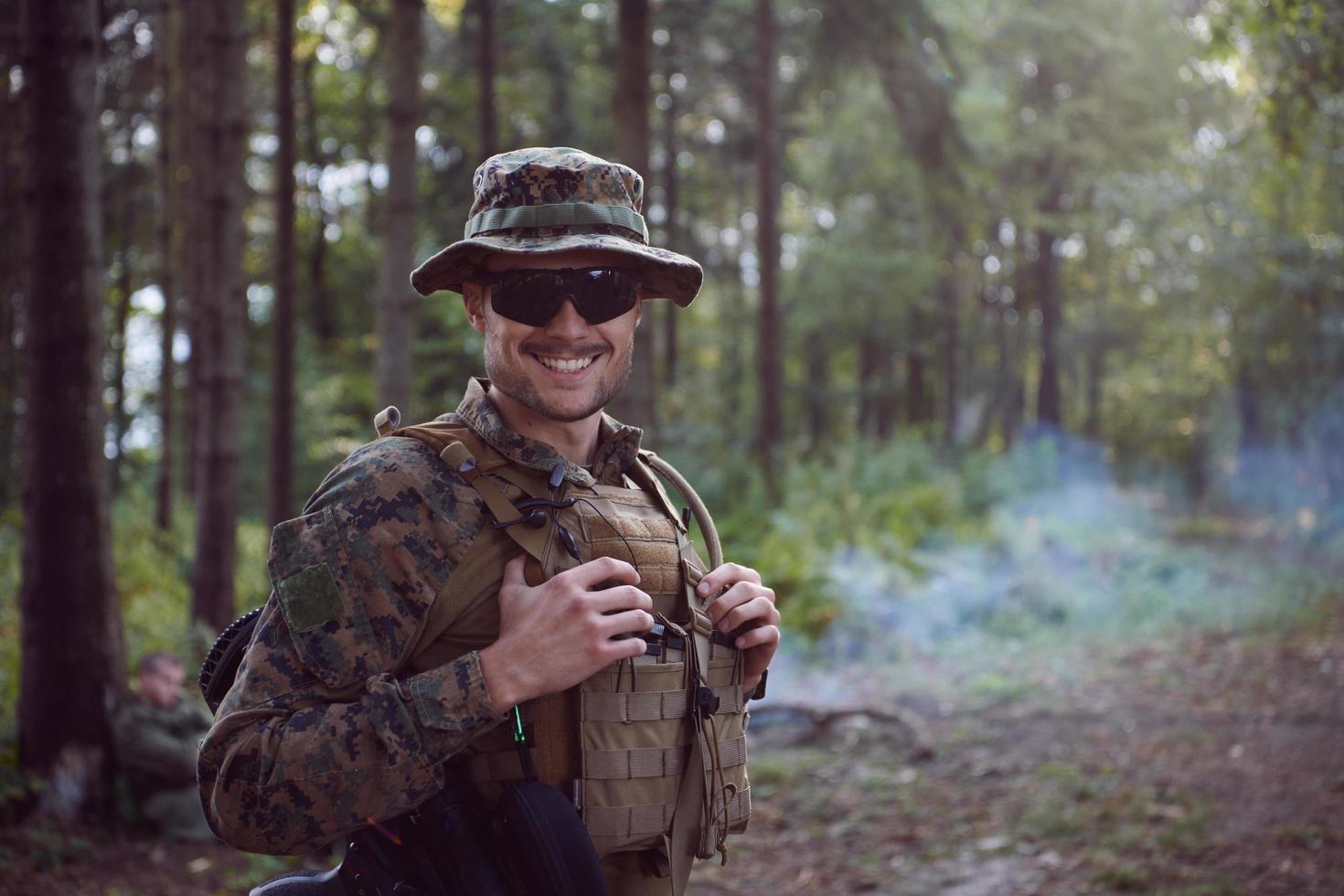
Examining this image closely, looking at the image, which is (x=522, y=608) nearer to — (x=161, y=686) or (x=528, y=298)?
(x=528, y=298)

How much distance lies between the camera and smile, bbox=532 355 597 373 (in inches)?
95.0

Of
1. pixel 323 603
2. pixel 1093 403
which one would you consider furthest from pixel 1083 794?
pixel 1093 403

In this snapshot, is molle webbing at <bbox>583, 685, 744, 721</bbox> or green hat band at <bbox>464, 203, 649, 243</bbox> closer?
molle webbing at <bbox>583, 685, 744, 721</bbox>

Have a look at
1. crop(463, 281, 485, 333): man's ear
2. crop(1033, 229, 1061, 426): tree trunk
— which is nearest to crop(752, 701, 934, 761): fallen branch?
crop(463, 281, 485, 333): man's ear

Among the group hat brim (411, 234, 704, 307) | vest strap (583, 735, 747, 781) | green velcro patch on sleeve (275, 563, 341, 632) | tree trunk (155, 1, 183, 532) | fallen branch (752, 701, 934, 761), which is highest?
tree trunk (155, 1, 183, 532)

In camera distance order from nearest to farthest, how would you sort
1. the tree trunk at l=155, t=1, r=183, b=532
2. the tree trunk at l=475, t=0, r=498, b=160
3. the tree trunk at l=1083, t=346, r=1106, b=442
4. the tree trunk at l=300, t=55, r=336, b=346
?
the tree trunk at l=155, t=1, r=183, b=532 < the tree trunk at l=475, t=0, r=498, b=160 < the tree trunk at l=300, t=55, r=336, b=346 < the tree trunk at l=1083, t=346, r=1106, b=442

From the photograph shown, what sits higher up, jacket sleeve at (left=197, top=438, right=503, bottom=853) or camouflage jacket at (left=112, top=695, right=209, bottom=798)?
jacket sleeve at (left=197, top=438, right=503, bottom=853)

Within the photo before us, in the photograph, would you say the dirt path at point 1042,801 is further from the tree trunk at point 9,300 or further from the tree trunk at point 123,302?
the tree trunk at point 123,302

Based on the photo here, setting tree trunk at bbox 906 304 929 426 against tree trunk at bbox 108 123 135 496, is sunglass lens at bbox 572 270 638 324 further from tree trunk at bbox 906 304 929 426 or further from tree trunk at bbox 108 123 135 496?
tree trunk at bbox 906 304 929 426

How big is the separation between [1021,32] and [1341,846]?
1738 cm

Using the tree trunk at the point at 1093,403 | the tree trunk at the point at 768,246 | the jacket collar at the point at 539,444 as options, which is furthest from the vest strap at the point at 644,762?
the tree trunk at the point at 1093,403

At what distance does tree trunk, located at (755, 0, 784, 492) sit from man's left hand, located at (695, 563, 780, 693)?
48.3 feet

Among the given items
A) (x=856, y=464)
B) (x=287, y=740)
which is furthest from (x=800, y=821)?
(x=856, y=464)

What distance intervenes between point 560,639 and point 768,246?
15528mm
